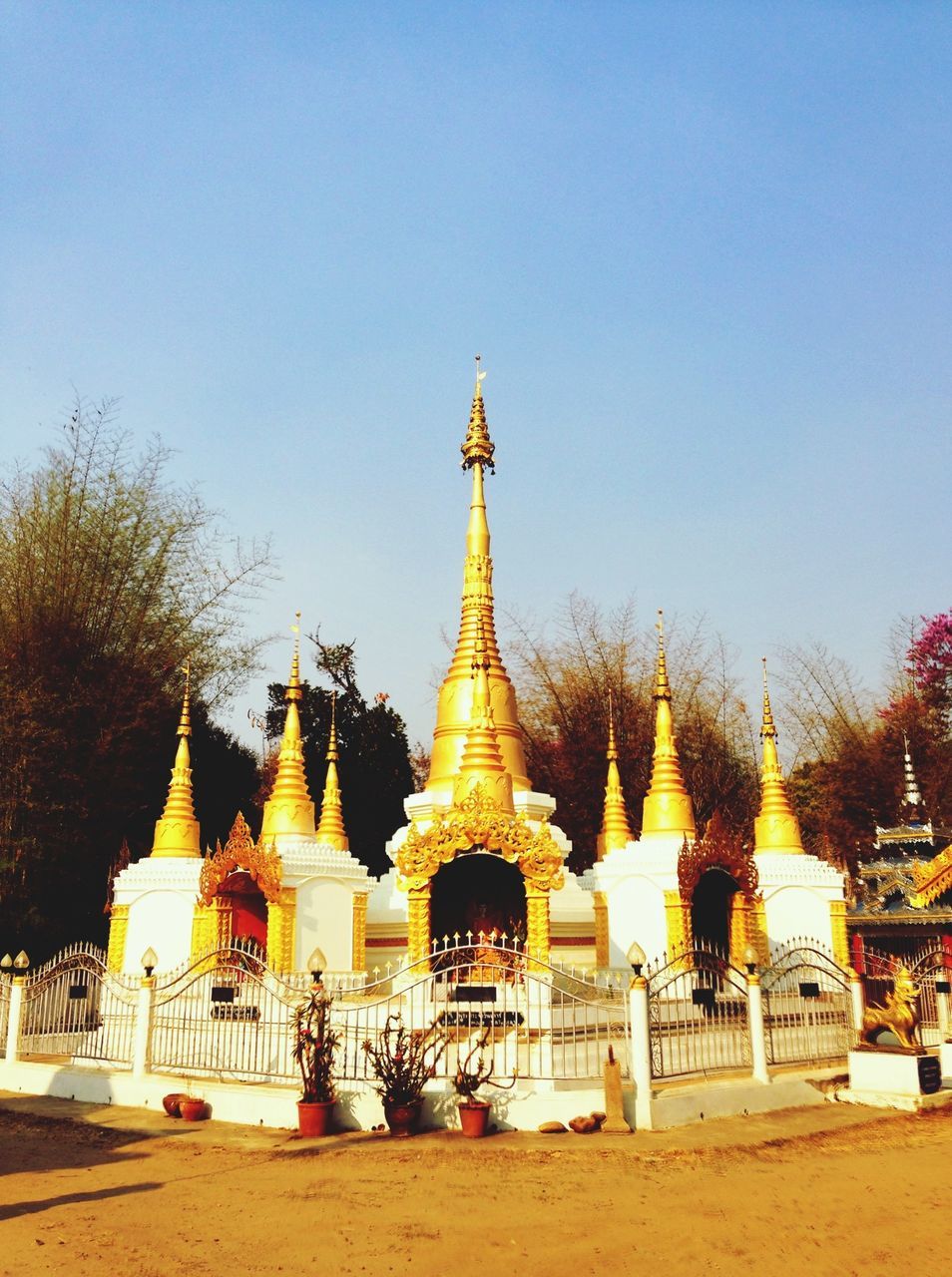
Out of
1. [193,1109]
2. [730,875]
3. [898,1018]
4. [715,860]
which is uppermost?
[715,860]

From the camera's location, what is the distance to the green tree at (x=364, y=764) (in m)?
30.3

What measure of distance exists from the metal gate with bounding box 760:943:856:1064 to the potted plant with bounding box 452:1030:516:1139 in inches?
138

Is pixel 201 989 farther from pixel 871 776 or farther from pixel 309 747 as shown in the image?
pixel 871 776

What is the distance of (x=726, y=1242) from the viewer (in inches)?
253

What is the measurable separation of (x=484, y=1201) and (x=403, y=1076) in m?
2.48

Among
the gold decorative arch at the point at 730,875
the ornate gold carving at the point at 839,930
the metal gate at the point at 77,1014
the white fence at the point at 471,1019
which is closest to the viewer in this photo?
the white fence at the point at 471,1019

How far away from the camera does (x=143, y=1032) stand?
1195 centimetres

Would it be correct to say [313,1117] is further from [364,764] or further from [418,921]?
[364,764]

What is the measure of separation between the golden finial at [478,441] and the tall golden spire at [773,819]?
7.46 metres

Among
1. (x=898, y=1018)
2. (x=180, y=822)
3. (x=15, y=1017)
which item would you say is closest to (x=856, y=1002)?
(x=898, y=1018)

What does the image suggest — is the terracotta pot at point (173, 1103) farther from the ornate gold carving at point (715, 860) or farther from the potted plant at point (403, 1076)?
the ornate gold carving at point (715, 860)

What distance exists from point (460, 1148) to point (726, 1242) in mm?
3120

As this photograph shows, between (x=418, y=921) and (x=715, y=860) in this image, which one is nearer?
(x=418, y=921)

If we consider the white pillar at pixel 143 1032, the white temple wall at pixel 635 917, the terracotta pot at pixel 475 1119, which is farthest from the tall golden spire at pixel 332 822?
the terracotta pot at pixel 475 1119
